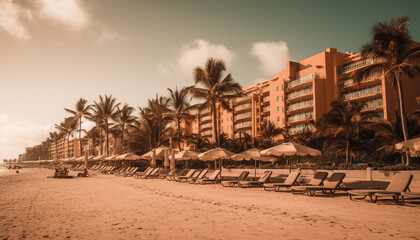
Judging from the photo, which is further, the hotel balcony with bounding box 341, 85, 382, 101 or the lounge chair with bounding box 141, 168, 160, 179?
the hotel balcony with bounding box 341, 85, 382, 101

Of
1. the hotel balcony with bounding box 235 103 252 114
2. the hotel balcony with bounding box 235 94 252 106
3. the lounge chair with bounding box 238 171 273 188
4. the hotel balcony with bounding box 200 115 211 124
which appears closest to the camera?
the lounge chair with bounding box 238 171 273 188

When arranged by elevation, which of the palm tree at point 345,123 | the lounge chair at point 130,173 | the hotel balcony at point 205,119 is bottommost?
the lounge chair at point 130,173

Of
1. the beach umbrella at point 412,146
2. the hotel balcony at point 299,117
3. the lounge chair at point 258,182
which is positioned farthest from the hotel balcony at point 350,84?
the beach umbrella at point 412,146

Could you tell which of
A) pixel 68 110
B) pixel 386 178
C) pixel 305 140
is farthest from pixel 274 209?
pixel 68 110

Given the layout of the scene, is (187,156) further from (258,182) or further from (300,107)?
(300,107)

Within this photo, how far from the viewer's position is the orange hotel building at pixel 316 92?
36188 mm

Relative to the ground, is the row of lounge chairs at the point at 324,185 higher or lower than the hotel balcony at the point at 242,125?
lower

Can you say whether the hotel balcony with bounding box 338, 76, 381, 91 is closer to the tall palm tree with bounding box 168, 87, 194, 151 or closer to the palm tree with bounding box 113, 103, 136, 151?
the tall palm tree with bounding box 168, 87, 194, 151

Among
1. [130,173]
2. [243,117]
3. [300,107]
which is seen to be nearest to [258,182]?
[130,173]

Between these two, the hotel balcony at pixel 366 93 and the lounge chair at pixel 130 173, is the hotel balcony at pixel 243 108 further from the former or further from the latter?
the lounge chair at pixel 130 173

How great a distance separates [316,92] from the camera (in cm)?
4247

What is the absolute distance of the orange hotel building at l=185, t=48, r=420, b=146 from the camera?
3619 cm

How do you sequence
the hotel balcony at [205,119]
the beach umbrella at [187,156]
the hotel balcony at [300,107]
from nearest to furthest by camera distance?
the beach umbrella at [187,156], the hotel balcony at [300,107], the hotel balcony at [205,119]

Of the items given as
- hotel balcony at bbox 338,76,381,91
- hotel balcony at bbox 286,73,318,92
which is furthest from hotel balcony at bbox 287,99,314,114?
hotel balcony at bbox 338,76,381,91
